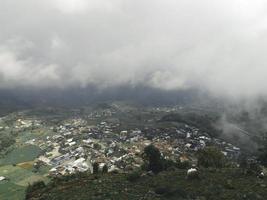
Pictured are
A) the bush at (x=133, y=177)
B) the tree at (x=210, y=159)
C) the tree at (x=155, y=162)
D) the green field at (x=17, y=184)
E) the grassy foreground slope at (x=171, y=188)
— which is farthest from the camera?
the green field at (x=17, y=184)

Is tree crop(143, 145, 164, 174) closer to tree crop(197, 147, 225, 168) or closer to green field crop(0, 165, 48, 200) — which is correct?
tree crop(197, 147, 225, 168)

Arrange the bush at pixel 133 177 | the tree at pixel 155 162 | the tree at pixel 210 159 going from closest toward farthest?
the bush at pixel 133 177
the tree at pixel 155 162
the tree at pixel 210 159

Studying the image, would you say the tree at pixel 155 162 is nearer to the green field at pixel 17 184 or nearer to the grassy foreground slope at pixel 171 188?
the grassy foreground slope at pixel 171 188

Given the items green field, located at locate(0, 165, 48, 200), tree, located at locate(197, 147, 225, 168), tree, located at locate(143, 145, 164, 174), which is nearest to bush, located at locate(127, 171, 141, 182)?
tree, located at locate(143, 145, 164, 174)

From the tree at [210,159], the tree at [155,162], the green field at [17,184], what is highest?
the tree at [155,162]

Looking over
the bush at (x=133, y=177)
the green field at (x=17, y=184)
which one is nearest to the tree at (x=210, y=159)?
the bush at (x=133, y=177)

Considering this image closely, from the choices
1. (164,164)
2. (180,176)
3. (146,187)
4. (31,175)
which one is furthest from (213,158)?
(31,175)

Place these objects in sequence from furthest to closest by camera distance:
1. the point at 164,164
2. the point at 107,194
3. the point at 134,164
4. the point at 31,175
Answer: the point at 31,175
the point at 134,164
the point at 164,164
the point at 107,194

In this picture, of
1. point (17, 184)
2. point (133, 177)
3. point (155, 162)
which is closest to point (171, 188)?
point (133, 177)

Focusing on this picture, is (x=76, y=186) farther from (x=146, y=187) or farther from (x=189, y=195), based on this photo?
(x=189, y=195)
